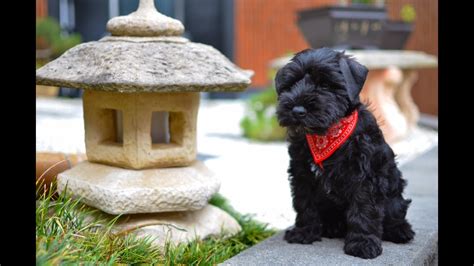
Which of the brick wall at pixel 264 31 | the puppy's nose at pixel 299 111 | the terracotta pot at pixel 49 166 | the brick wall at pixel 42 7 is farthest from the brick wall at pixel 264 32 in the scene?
the puppy's nose at pixel 299 111

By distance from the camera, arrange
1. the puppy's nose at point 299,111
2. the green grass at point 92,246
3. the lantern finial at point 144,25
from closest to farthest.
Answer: the green grass at point 92,246 < the puppy's nose at point 299,111 < the lantern finial at point 144,25

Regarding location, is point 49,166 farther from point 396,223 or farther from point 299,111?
point 396,223

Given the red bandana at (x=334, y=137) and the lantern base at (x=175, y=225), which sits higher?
the red bandana at (x=334, y=137)

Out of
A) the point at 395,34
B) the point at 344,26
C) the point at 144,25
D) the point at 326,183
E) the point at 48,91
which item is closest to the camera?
the point at 326,183

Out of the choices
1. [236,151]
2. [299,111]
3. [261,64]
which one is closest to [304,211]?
[299,111]

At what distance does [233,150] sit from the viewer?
866 centimetres

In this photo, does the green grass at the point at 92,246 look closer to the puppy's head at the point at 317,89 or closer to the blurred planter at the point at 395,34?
the puppy's head at the point at 317,89

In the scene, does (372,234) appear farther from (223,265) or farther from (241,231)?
(241,231)

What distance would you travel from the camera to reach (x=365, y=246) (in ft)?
10.6

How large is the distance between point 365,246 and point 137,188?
1228 millimetres

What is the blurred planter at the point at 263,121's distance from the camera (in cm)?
968

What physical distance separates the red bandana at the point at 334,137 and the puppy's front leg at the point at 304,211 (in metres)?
0.21

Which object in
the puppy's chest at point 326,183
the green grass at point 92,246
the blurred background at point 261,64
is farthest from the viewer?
the blurred background at point 261,64
